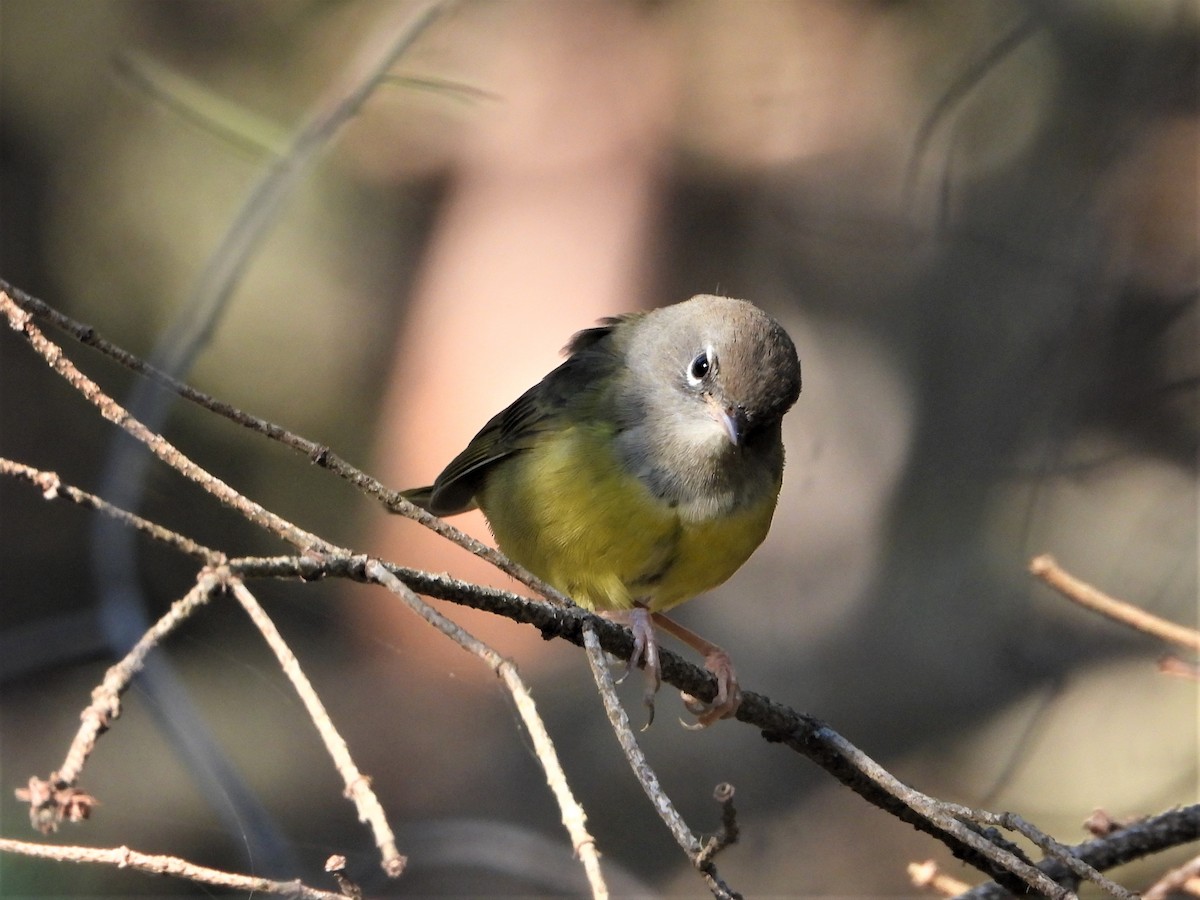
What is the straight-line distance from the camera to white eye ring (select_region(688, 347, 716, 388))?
3117 mm

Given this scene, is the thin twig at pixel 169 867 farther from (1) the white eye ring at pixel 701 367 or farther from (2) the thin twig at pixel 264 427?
(1) the white eye ring at pixel 701 367

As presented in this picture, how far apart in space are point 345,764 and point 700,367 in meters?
2.08

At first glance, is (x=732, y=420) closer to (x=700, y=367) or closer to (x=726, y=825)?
(x=700, y=367)

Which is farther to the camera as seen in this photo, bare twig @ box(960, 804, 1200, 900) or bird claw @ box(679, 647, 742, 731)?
bird claw @ box(679, 647, 742, 731)

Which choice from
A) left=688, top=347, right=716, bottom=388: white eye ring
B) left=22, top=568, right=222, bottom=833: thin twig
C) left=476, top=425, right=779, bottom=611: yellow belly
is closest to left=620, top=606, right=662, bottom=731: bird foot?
left=476, top=425, right=779, bottom=611: yellow belly

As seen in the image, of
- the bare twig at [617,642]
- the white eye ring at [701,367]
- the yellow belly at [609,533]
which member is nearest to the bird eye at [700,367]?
the white eye ring at [701,367]

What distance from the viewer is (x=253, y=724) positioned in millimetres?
5840

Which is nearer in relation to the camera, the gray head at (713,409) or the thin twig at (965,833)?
the thin twig at (965,833)

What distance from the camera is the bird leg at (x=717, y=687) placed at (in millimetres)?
2588

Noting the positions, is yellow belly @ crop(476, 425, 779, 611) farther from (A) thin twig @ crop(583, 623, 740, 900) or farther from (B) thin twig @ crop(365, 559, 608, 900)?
(B) thin twig @ crop(365, 559, 608, 900)

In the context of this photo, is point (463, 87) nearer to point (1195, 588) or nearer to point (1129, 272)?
point (1129, 272)

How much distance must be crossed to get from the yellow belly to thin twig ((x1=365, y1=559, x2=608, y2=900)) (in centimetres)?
160

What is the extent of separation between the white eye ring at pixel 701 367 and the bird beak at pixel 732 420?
0.09 m

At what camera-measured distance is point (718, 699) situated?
102 inches
